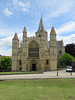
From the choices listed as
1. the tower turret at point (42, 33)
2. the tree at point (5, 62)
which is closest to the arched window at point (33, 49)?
the tower turret at point (42, 33)

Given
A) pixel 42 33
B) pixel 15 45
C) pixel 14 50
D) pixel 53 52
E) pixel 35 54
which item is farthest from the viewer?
pixel 15 45

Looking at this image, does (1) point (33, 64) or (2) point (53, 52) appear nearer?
(2) point (53, 52)

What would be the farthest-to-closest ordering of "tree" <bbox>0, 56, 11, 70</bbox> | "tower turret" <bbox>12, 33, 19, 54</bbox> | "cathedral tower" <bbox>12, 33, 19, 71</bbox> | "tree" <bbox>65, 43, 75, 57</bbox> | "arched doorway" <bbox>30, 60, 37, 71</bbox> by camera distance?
"tree" <bbox>65, 43, 75, 57</bbox> → "tree" <bbox>0, 56, 11, 70</bbox> → "tower turret" <bbox>12, 33, 19, 54</bbox> → "cathedral tower" <bbox>12, 33, 19, 71</bbox> → "arched doorway" <bbox>30, 60, 37, 71</bbox>

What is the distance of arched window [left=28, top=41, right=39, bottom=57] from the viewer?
49.1 metres

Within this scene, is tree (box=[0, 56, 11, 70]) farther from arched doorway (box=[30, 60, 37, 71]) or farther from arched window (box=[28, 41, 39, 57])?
arched window (box=[28, 41, 39, 57])

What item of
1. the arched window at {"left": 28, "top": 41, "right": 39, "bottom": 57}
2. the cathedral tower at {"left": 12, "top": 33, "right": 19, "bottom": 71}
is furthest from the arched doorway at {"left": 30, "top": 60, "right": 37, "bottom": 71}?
the cathedral tower at {"left": 12, "top": 33, "right": 19, "bottom": 71}

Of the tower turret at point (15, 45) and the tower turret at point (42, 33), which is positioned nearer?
the tower turret at point (42, 33)

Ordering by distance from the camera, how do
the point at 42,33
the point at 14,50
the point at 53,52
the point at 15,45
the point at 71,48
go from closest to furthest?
1. the point at 53,52
2. the point at 42,33
3. the point at 14,50
4. the point at 15,45
5. the point at 71,48

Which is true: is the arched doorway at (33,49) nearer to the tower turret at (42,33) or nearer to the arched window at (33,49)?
the arched window at (33,49)

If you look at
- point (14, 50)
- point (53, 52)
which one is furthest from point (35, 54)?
point (14, 50)

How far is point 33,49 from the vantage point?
49.3m

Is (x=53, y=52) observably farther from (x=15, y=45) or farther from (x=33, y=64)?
(x=15, y=45)

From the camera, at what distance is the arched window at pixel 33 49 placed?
49062 millimetres

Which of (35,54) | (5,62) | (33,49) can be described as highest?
(33,49)
